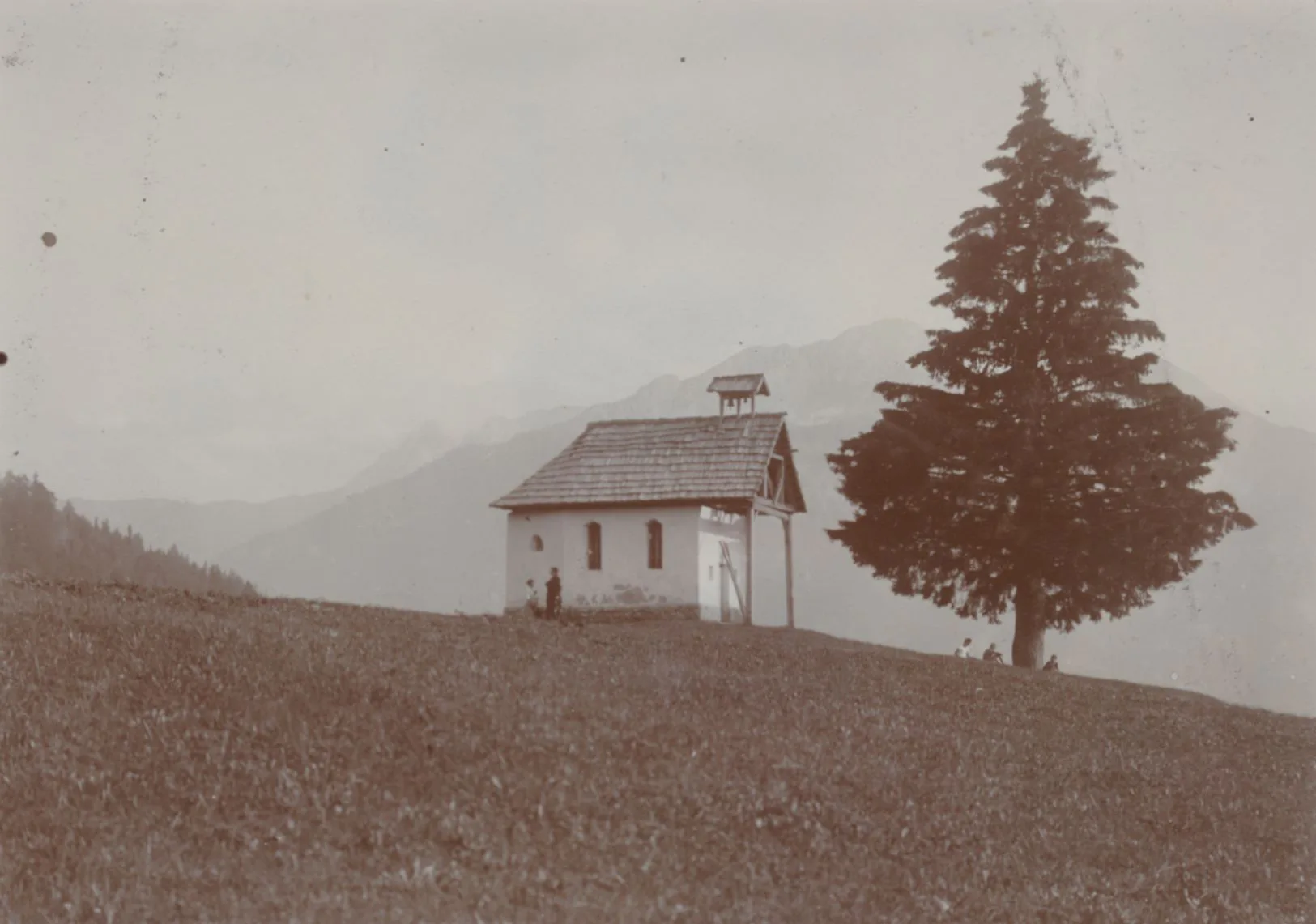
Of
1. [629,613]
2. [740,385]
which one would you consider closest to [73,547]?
[629,613]

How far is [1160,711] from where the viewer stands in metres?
26.6

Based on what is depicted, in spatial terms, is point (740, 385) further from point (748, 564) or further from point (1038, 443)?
point (1038, 443)

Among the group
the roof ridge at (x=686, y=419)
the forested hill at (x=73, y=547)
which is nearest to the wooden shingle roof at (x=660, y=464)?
the roof ridge at (x=686, y=419)

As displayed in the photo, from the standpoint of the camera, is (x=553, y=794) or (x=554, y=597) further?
(x=554, y=597)

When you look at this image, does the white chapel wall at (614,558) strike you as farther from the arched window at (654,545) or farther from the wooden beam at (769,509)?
the wooden beam at (769,509)

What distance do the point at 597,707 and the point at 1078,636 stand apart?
17211cm

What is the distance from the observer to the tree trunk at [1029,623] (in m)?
33.7

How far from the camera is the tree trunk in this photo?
33719 millimetres

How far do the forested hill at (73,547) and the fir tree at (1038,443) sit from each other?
220ft

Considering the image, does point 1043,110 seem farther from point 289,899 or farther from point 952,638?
point 952,638

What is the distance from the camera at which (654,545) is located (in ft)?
128

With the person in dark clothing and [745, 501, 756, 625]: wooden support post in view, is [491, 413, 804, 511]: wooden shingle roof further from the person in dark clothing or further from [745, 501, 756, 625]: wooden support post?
the person in dark clothing

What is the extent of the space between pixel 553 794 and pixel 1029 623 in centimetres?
2316

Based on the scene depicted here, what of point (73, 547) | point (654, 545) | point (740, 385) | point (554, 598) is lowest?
point (554, 598)
